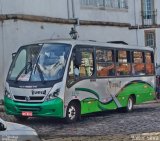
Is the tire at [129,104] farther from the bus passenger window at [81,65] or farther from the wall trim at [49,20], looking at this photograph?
the wall trim at [49,20]

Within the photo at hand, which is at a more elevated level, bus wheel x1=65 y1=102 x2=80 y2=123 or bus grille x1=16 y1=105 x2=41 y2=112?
bus grille x1=16 y1=105 x2=41 y2=112

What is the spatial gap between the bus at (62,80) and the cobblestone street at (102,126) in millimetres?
439

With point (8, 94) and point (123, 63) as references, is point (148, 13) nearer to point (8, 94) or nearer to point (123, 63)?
point (123, 63)

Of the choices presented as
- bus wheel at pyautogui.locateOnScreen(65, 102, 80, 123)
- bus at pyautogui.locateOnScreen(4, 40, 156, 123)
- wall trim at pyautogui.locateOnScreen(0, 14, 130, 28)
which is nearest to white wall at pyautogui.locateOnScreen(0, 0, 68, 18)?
wall trim at pyautogui.locateOnScreen(0, 14, 130, 28)

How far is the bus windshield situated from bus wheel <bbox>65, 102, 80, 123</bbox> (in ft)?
3.87

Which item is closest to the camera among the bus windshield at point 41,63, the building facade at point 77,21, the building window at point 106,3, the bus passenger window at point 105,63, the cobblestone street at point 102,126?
the cobblestone street at point 102,126

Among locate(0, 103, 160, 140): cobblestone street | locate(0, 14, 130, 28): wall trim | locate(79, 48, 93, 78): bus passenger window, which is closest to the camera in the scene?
locate(0, 103, 160, 140): cobblestone street

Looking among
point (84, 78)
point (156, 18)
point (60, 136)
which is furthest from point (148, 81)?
point (156, 18)

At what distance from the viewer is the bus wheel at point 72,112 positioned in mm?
18188

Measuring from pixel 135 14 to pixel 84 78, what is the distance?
19.6 meters

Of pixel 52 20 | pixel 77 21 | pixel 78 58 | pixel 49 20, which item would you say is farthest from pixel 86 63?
pixel 77 21

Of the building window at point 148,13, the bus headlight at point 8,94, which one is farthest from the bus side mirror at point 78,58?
the building window at point 148,13

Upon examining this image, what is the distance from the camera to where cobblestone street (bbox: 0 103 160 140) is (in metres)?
15.6

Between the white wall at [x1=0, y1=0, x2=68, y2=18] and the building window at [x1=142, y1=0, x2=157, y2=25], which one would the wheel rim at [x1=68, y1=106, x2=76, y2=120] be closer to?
the white wall at [x1=0, y1=0, x2=68, y2=18]
